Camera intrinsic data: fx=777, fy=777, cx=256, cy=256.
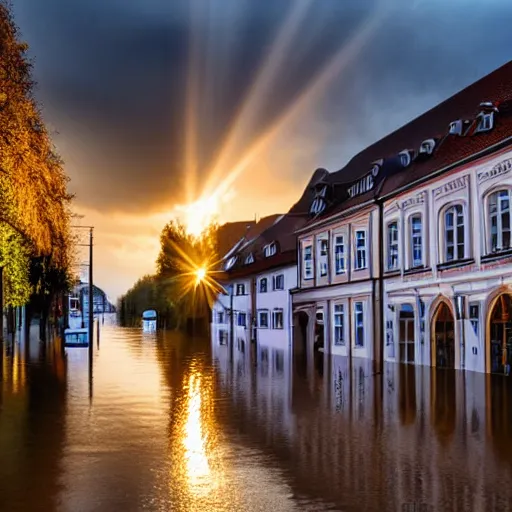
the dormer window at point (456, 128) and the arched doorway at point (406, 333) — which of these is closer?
the dormer window at point (456, 128)

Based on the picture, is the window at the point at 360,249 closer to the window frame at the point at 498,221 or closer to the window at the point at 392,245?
the window at the point at 392,245

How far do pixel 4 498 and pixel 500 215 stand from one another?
19.4 metres

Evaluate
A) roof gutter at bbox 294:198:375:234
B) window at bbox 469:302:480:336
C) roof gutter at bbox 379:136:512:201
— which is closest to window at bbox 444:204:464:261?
roof gutter at bbox 379:136:512:201

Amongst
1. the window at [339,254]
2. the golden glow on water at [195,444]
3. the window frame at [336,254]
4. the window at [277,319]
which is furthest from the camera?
the window at [277,319]

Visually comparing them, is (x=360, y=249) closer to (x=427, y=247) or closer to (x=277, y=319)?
(x=427, y=247)

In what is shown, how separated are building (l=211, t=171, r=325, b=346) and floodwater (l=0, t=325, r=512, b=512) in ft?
83.0

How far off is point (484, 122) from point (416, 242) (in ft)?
19.5

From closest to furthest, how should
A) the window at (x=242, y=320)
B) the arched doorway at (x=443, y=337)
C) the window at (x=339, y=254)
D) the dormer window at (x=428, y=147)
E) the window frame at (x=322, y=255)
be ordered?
the arched doorway at (x=443, y=337), the dormer window at (x=428, y=147), the window at (x=339, y=254), the window frame at (x=322, y=255), the window at (x=242, y=320)

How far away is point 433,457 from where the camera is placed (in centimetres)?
1027

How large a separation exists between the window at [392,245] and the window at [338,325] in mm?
5748

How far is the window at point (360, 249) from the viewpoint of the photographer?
34406 mm

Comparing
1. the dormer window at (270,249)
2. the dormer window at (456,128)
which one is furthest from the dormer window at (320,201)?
the dormer window at (456,128)

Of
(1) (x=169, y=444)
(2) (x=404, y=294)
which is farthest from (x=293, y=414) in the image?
(2) (x=404, y=294)

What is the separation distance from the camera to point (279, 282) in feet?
163
